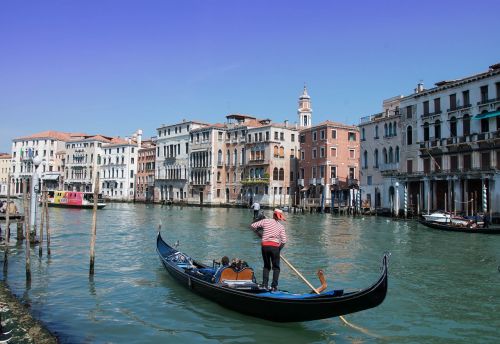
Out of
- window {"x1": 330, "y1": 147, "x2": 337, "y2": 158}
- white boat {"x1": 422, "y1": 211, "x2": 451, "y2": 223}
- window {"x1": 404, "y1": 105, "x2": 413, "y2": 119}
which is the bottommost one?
white boat {"x1": 422, "y1": 211, "x2": 451, "y2": 223}

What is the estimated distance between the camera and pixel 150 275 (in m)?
10.3

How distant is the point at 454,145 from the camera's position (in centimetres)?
2864

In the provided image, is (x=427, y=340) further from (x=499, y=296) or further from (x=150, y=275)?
(x=150, y=275)

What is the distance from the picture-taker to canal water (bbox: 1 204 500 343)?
6.30 m

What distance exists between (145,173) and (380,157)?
36.2m

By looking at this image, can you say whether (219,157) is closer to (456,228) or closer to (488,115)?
(488,115)

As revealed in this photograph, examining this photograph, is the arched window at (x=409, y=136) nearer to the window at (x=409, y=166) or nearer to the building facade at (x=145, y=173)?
the window at (x=409, y=166)

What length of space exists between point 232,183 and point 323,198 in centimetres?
1328

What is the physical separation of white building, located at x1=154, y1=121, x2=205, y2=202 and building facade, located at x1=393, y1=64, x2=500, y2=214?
29433 mm

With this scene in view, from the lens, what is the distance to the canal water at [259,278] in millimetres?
6305

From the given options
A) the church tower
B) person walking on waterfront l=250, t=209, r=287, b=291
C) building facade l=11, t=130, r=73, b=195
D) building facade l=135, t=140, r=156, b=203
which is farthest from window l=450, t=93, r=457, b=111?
building facade l=11, t=130, r=73, b=195

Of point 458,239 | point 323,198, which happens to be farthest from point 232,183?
point 458,239

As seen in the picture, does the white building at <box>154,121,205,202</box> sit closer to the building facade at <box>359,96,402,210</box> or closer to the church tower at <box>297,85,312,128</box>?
the church tower at <box>297,85,312,128</box>

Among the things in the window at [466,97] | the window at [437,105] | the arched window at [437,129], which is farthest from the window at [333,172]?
the window at [466,97]
